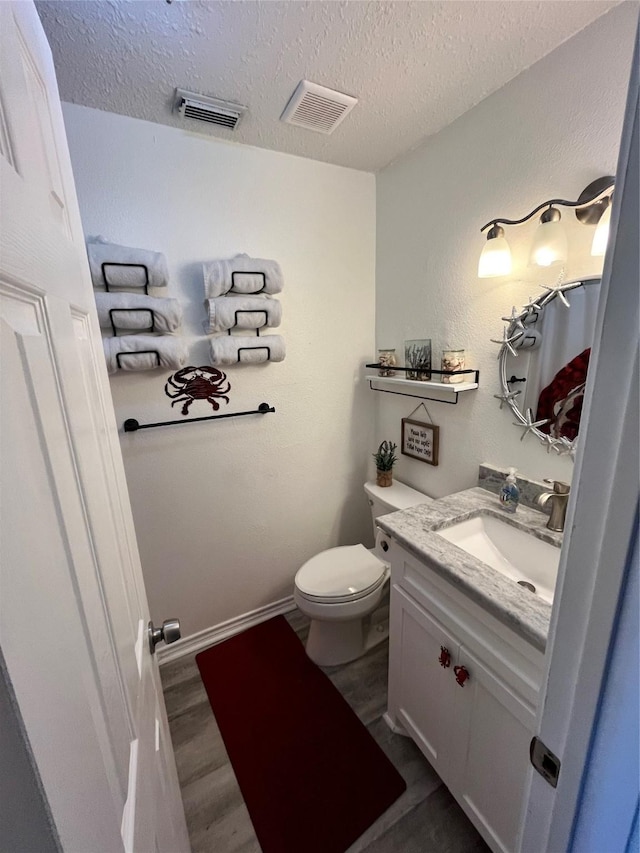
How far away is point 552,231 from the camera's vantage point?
43.4 inches

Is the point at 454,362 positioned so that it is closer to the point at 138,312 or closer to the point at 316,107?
the point at 316,107

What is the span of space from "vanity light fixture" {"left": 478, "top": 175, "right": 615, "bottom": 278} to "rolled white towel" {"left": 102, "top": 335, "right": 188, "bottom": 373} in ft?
3.97

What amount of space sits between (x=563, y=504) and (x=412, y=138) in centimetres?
158

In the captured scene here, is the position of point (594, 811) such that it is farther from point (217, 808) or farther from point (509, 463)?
point (217, 808)

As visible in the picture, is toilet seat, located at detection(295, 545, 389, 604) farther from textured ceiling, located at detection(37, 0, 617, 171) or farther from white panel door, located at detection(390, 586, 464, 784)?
textured ceiling, located at detection(37, 0, 617, 171)

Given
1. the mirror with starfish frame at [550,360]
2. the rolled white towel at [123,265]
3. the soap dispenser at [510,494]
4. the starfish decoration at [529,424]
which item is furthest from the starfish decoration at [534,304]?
the rolled white towel at [123,265]

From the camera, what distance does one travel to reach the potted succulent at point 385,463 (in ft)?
6.23

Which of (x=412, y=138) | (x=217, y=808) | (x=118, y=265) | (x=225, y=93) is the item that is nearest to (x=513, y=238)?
(x=412, y=138)

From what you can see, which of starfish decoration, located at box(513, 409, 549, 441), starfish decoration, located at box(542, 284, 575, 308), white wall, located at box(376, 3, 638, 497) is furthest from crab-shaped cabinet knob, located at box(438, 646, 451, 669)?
starfish decoration, located at box(542, 284, 575, 308)

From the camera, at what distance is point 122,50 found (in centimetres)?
104

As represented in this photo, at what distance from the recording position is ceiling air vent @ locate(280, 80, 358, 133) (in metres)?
1.21

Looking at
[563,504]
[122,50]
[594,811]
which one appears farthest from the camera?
[563,504]

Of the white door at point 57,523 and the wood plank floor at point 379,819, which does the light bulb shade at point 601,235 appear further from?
the wood plank floor at point 379,819

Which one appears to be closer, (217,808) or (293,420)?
(217,808)
